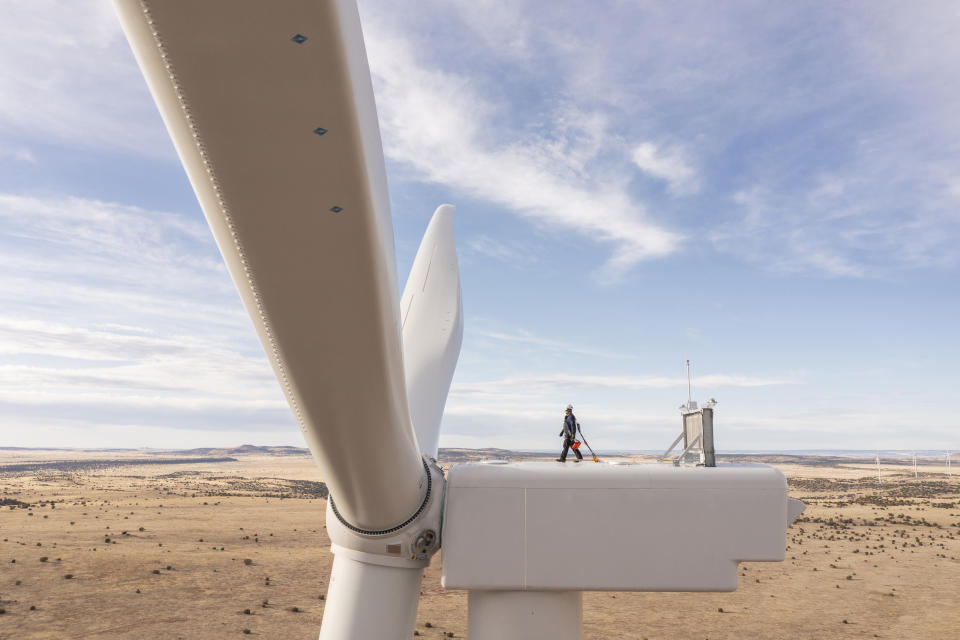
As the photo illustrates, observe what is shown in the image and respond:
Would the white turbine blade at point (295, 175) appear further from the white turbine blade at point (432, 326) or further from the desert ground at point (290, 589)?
the white turbine blade at point (432, 326)

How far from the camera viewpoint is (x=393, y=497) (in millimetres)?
8023

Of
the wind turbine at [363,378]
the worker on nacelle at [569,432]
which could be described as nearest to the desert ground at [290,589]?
the wind turbine at [363,378]

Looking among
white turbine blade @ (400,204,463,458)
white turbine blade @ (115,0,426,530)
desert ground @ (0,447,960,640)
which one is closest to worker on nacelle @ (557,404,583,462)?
white turbine blade @ (400,204,463,458)

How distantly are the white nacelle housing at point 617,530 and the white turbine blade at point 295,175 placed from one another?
10.1ft

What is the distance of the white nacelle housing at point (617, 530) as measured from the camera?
834cm

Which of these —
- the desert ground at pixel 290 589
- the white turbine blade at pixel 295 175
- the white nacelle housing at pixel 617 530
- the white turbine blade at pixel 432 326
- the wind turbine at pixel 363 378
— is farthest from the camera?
the desert ground at pixel 290 589

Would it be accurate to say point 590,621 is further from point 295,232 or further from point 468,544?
point 295,232

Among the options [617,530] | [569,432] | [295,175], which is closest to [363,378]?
[295,175]

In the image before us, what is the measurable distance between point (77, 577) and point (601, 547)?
75.7ft

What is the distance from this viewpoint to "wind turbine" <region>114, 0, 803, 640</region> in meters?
3.57

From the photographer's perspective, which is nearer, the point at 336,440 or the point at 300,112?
the point at 300,112

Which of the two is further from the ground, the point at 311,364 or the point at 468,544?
the point at 311,364

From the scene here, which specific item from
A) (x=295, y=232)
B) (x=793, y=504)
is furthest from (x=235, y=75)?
(x=793, y=504)

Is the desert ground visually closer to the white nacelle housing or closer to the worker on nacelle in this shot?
A: the white nacelle housing
